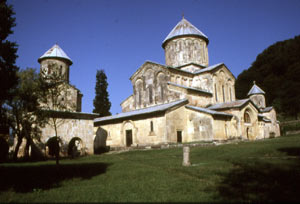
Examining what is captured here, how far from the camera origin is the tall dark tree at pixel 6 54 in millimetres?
6777

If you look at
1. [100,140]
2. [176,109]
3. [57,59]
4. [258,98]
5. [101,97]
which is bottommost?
[100,140]

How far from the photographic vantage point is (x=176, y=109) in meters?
21.7

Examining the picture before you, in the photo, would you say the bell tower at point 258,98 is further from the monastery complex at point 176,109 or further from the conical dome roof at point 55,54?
the conical dome roof at point 55,54

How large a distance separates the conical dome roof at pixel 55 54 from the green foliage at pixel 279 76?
4492cm

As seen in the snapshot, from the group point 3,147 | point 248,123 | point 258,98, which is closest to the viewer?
point 3,147

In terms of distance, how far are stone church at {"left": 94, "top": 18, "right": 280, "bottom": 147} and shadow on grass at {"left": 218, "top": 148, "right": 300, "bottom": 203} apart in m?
12.4

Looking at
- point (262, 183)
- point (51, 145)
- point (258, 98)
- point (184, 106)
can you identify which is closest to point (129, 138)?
point (184, 106)

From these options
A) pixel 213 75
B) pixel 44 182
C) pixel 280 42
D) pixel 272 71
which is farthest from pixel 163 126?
pixel 280 42

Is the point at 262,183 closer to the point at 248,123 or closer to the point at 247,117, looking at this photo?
the point at 248,123

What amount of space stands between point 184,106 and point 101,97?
1995 centimetres

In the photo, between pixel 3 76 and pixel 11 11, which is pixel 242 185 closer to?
pixel 3 76

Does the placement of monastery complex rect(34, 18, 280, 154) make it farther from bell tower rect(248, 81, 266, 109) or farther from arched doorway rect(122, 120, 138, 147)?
bell tower rect(248, 81, 266, 109)

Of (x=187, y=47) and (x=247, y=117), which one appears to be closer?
(x=247, y=117)

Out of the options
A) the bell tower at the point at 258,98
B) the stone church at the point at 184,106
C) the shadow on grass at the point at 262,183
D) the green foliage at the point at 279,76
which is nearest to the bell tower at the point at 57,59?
the stone church at the point at 184,106
